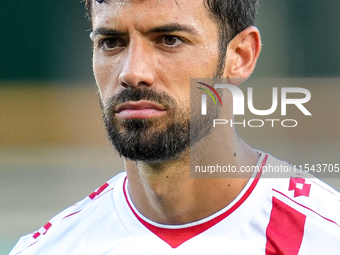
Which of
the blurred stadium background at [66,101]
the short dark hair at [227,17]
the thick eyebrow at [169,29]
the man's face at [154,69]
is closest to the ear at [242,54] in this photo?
the short dark hair at [227,17]

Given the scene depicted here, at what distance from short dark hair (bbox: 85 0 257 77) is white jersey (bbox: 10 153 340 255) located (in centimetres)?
66

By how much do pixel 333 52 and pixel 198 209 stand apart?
7.79m

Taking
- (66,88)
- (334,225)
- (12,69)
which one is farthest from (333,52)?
(334,225)

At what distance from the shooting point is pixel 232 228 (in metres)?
2.38

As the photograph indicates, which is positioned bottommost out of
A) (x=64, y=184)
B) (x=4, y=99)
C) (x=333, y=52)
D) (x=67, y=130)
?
(x=64, y=184)

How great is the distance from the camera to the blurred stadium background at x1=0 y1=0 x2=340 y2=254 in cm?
895

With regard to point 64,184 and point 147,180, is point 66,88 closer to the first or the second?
point 64,184

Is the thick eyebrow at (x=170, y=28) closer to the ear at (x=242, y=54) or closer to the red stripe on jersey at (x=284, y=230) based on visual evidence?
the ear at (x=242, y=54)

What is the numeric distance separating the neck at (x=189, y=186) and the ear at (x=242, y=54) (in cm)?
35

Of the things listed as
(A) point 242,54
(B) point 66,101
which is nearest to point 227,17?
(A) point 242,54

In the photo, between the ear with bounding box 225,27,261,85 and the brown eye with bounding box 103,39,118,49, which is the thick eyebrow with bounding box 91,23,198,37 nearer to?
the brown eye with bounding box 103,39,118,49

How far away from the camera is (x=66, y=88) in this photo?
36.9 ft

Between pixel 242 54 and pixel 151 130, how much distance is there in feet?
2.44

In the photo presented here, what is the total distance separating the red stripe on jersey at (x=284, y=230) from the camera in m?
2.22
